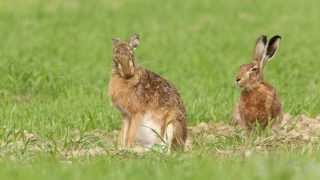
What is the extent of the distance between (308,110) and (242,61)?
532 cm

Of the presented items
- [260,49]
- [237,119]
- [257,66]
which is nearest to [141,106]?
[237,119]

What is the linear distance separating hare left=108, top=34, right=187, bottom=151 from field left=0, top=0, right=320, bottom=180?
9.4 inches

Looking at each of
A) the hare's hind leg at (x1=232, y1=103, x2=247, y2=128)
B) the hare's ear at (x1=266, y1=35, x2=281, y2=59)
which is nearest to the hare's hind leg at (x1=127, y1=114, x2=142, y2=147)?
the hare's hind leg at (x1=232, y1=103, x2=247, y2=128)

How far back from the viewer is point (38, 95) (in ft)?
42.6

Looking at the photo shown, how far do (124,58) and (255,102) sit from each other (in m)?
1.61

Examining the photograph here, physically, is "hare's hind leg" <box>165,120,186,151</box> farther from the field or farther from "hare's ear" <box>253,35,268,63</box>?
"hare's ear" <box>253,35,268,63</box>

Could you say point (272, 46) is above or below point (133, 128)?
above

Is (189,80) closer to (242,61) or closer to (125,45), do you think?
(242,61)

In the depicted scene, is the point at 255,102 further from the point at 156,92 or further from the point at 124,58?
the point at 124,58

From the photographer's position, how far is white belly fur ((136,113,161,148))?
937 centimetres

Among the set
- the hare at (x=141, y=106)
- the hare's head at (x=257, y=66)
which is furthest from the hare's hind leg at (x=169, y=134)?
the hare's head at (x=257, y=66)

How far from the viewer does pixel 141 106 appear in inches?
372

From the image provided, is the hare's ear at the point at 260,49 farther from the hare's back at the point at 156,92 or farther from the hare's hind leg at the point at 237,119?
the hare's back at the point at 156,92

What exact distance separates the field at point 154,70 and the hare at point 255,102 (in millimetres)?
253
